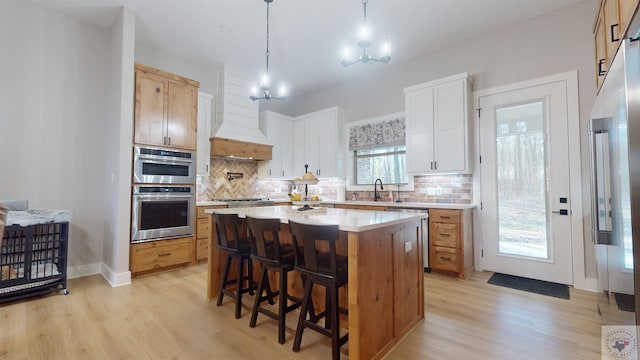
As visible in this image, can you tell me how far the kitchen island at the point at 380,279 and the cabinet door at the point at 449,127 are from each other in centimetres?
187

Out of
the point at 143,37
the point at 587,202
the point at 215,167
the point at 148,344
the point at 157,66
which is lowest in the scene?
the point at 148,344

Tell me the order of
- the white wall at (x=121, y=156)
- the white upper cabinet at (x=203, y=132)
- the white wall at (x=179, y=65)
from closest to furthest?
the white wall at (x=121, y=156)
the white wall at (x=179, y=65)
the white upper cabinet at (x=203, y=132)

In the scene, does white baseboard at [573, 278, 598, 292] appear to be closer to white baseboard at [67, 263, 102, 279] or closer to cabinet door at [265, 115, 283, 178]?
cabinet door at [265, 115, 283, 178]

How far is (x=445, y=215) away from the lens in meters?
3.68

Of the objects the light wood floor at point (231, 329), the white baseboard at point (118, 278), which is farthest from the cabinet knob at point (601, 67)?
the white baseboard at point (118, 278)

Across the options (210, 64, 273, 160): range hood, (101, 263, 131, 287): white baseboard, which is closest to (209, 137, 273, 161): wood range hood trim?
(210, 64, 273, 160): range hood

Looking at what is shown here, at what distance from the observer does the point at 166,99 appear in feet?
12.9

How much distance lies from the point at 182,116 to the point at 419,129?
3555 mm

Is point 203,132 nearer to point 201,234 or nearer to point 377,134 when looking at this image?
point 201,234

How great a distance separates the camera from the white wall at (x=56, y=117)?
3.29 meters

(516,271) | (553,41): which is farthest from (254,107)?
(516,271)

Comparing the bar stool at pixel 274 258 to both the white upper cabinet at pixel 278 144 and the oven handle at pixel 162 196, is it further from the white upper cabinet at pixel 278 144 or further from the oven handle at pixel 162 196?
the white upper cabinet at pixel 278 144

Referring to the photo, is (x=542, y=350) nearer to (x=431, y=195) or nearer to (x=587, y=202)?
(x=587, y=202)

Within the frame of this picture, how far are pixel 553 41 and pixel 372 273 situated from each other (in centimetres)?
379
